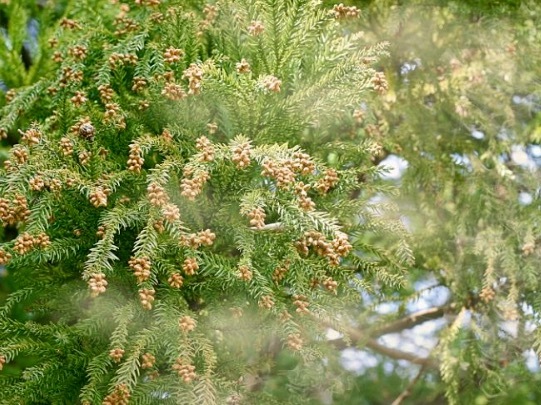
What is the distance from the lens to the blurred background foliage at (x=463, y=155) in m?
2.30

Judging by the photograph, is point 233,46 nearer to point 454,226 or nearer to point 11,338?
point 11,338

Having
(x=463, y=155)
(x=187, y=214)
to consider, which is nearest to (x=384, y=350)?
(x=463, y=155)

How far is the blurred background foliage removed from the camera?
7.54 feet

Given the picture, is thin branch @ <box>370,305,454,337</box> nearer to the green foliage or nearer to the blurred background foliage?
the blurred background foliage

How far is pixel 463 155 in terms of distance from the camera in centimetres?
267

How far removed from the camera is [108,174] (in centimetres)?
145

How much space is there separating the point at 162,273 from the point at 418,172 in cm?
136

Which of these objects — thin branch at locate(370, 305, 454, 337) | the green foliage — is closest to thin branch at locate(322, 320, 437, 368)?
thin branch at locate(370, 305, 454, 337)

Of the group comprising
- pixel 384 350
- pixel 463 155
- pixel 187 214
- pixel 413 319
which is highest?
pixel 187 214

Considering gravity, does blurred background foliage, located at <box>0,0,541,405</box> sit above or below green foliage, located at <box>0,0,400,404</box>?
below

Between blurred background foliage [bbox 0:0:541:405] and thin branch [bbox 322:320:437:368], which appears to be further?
thin branch [bbox 322:320:437:368]

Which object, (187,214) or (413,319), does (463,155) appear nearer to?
(413,319)

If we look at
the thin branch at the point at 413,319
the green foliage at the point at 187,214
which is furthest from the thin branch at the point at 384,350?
the green foliage at the point at 187,214

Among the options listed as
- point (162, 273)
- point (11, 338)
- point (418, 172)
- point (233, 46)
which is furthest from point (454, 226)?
point (11, 338)
